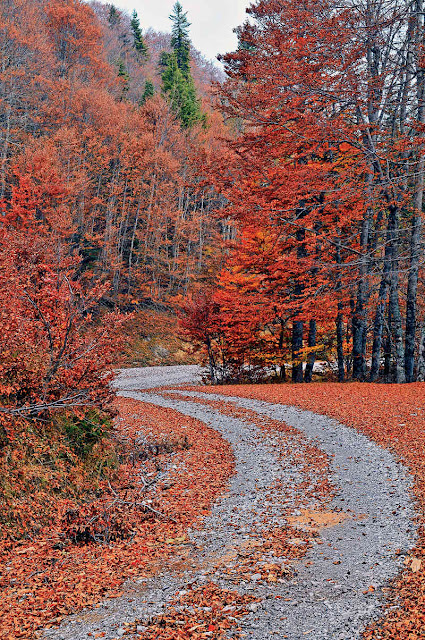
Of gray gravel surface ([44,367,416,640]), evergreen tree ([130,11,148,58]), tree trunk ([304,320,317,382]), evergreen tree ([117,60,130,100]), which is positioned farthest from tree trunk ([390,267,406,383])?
evergreen tree ([130,11,148,58])

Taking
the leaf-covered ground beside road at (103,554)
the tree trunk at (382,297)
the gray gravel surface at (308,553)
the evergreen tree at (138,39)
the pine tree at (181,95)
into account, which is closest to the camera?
the gray gravel surface at (308,553)

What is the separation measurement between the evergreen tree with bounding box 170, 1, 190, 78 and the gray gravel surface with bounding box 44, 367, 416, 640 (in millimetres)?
57258

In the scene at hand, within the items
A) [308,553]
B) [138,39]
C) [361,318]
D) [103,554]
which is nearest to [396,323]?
[361,318]

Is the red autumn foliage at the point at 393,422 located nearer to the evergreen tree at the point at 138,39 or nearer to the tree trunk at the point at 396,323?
the tree trunk at the point at 396,323

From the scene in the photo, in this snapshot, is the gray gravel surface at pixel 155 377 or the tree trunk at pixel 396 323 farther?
the gray gravel surface at pixel 155 377

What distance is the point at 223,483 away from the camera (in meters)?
7.61

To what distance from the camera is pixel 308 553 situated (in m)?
4.96

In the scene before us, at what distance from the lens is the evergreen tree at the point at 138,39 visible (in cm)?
6142

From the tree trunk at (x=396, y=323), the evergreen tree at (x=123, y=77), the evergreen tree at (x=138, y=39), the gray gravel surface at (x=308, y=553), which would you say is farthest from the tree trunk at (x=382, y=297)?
the evergreen tree at (x=138, y=39)

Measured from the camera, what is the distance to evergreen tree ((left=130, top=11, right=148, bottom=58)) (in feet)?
201

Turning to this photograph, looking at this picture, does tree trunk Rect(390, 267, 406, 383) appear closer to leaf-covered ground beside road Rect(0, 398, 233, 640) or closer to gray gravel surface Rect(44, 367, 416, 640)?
gray gravel surface Rect(44, 367, 416, 640)

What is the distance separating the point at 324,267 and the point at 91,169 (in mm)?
22708

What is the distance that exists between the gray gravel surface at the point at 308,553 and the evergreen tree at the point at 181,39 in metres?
57.3

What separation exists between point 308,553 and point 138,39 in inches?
2786
